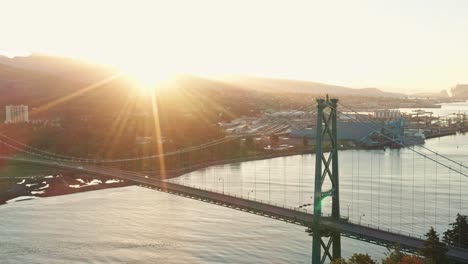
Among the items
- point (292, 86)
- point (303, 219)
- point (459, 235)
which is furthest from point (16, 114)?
point (292, 86)

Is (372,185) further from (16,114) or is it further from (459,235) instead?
(16,114)

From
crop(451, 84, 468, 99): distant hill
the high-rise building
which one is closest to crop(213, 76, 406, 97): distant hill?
crop(451, 84, 468, 99): distant hill

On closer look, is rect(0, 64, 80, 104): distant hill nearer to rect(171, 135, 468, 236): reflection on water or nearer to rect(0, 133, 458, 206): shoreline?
rect(0, 133, 458, 206): shoreline

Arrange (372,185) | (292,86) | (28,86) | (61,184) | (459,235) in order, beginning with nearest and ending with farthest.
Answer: (459,235) → (372,185) → (61,184) → (28,86) → (292,86)

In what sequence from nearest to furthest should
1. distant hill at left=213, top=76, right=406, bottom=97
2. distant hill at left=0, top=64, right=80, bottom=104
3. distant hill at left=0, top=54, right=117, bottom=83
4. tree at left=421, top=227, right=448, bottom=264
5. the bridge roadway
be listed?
1. tree at left=421, top=227, right=448, bottom=264
2. the bridge roadway
3. distant hill at left=0, top=64, right=80, bottom=104
4. distant hill at left=0, top=54, right=117, bottom=83
5. distant hill at left=213, top=76, right=406, bottom=97

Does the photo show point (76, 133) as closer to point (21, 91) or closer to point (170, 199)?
point (170, 199)

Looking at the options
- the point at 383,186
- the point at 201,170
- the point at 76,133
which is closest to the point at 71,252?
the point at 383,186

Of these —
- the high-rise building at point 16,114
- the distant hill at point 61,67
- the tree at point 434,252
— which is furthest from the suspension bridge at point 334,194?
the distant hill at point 61,67
